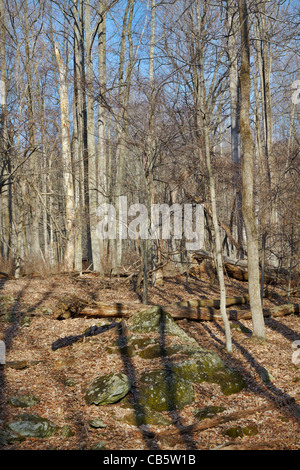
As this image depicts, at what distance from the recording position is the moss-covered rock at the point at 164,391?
6000 millimetres

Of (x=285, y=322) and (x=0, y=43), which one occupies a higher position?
(x=0, y=43)

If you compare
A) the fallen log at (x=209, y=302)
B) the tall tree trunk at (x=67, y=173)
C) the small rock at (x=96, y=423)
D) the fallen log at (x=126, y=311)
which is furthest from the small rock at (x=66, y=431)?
the tall tree trunk at (x=67, y=173)

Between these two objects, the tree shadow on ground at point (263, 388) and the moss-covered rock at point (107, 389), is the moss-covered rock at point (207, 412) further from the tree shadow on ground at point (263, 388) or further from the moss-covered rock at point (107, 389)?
the moss-covered rock at point (107, 389)

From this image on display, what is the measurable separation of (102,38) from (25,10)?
11.1 ft

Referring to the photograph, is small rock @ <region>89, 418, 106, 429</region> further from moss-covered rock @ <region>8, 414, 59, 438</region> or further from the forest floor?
moss-covered rock @ <region>8, 414, 59, 438</region>

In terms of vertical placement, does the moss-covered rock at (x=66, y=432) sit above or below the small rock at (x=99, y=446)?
above

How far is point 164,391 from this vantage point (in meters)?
6.19

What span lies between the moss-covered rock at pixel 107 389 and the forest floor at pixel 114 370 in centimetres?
11

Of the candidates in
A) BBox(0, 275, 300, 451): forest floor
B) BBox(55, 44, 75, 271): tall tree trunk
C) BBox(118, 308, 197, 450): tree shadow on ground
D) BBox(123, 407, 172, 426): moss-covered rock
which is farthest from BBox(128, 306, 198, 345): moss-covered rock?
BBox(55, 44, 75, 271): tall tree trunk

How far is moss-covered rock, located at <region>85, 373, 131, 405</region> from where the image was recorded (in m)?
5.85

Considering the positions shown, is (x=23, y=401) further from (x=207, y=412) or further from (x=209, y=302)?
(x=209, y=302)

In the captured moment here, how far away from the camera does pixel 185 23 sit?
10.3 metres
